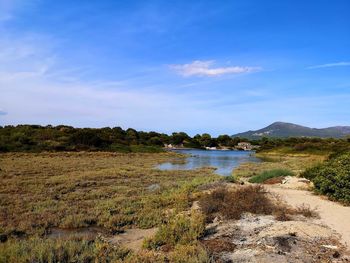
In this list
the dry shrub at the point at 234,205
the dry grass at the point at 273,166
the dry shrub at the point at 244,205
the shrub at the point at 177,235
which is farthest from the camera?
the dry grass at the point at 273,166

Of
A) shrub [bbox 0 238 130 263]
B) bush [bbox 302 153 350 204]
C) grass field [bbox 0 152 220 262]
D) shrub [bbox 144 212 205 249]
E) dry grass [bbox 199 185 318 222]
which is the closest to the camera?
shrub [bbox 0 238 130 263]

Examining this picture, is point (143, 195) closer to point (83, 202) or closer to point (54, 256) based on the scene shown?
point (83, 202)

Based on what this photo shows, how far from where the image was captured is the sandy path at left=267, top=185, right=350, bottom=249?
11991 mm

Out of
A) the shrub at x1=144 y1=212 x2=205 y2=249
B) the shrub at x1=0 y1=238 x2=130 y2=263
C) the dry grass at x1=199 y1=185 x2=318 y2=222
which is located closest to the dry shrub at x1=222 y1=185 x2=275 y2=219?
the dry grass at x1=199 y1=185 x2=318 y2=222

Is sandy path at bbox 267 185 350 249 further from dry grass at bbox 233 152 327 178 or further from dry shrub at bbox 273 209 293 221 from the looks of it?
dry grass at bbox 233 152 327 178

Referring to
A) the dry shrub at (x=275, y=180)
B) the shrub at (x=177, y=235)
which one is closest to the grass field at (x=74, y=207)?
the shrub at (x=177, y=235)

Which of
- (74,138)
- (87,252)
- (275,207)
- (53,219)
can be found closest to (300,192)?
(275,207)

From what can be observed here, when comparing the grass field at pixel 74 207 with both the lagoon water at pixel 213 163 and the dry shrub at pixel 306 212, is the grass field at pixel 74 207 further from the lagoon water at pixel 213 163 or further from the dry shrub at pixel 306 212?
the lagoon water at pixel 213 163

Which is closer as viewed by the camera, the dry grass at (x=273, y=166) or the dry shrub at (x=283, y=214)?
the dry shrub at (x=283, y=214)

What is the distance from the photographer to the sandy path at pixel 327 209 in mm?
11991

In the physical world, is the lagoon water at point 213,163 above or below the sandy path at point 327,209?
below

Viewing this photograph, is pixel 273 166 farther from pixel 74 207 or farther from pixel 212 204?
pixel 74 207

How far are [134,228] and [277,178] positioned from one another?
1447 cm

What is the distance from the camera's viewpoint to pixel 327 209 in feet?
49.5
